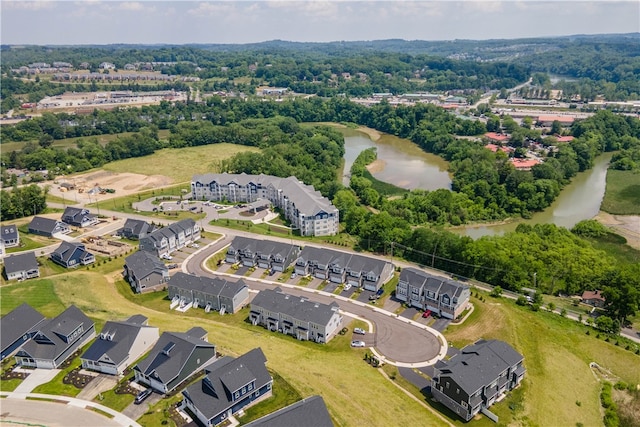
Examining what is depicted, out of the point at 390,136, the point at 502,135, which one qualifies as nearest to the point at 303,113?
the point at 390,136

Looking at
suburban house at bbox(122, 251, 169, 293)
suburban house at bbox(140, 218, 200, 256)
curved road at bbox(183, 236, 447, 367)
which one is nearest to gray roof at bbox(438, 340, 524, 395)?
curved road at bbox(183, 236, 447, 367)

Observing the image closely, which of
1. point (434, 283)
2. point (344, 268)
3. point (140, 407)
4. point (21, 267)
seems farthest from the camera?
point (21, 267)

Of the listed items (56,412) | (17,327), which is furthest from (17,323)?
(56,412)

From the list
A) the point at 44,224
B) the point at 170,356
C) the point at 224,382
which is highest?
the point at 224,382

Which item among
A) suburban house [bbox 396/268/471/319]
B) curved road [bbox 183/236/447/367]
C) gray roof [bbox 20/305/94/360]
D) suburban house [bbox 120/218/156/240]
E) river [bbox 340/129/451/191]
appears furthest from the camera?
river [bbox 340/129/451/191]

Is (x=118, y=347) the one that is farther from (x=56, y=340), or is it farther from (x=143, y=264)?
(x=143, y=264)

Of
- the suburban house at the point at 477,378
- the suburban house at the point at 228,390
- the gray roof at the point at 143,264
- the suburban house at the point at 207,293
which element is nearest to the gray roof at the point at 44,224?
the gray roof at the point at 143,264

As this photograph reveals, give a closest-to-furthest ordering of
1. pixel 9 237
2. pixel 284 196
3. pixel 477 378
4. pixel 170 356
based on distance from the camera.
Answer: pixel 477 378
pixel 170 356
pixel 9 237
pixel 284 196

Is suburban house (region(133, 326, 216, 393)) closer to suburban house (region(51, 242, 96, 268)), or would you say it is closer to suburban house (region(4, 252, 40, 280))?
suburban house (region(51, 242, 96, 268))
